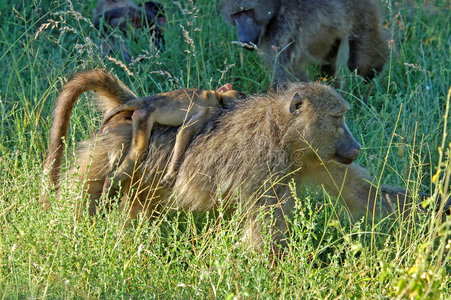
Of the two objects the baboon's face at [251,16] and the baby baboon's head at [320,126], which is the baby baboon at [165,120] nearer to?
the baby baboon's head at [320,126]

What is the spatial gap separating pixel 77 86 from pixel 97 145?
0.96 feet

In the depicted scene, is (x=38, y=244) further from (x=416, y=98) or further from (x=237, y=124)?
(x=416, y=98)

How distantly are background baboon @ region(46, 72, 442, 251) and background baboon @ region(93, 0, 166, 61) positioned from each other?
2.43 m

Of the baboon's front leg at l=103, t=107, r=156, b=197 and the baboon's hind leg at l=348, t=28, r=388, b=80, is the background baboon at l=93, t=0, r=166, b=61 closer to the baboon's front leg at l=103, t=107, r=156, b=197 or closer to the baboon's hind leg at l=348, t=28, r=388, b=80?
the baboon's hind leg at l=348, t=28, r=388, b=80

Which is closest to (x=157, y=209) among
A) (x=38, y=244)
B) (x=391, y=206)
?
(x=38, y=244)

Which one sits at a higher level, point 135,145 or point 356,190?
point 135,145

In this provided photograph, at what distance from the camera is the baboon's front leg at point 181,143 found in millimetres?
3650

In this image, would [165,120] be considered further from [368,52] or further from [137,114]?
[368,52]

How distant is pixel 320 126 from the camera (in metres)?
3.47

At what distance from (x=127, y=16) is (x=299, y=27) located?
141 cm

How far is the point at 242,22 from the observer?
5.59 meters

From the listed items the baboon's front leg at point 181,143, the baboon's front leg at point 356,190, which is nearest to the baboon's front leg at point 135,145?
the baboon's front leg at point 181,143

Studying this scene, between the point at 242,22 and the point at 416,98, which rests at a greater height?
the point at 242,22

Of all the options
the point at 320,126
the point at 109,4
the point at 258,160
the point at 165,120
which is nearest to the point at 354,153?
the point at 320,126
